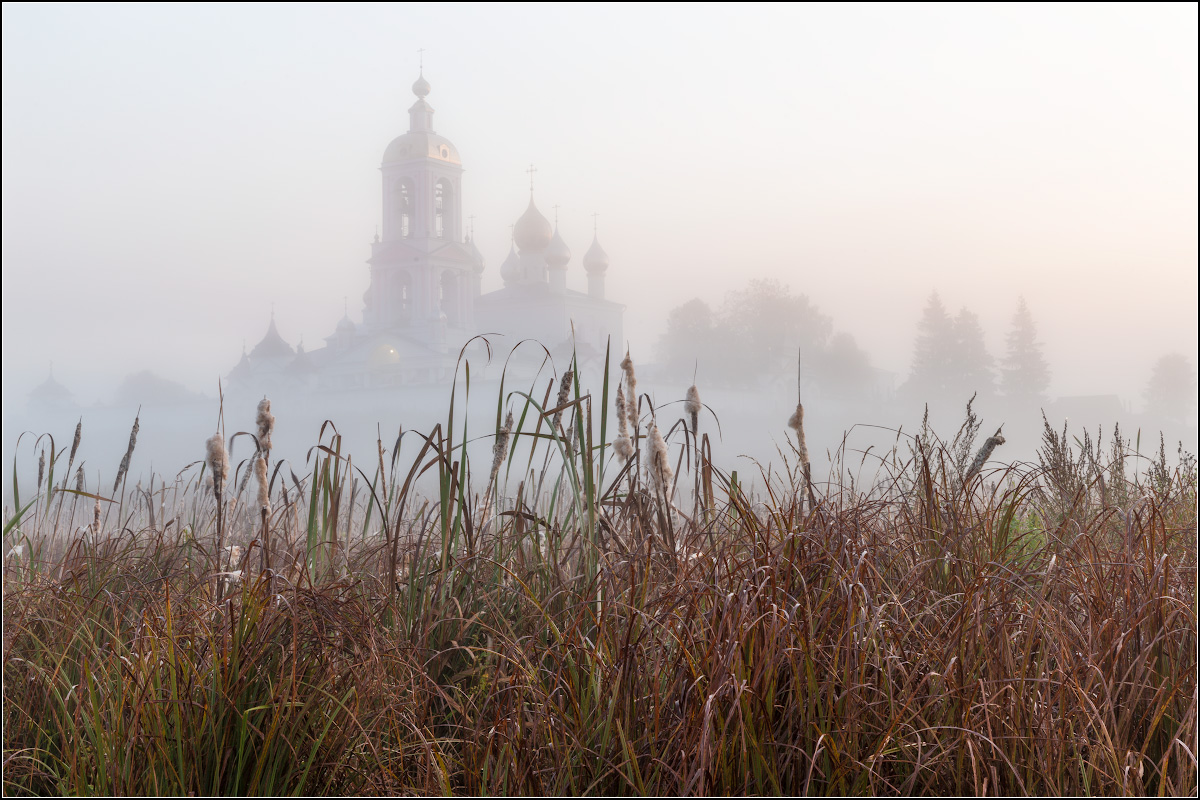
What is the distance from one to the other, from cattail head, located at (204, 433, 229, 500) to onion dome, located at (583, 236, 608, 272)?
28.1m

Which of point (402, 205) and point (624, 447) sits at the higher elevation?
point (402, 205)

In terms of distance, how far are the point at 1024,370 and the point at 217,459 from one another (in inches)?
1114

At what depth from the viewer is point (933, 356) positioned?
25891 mm

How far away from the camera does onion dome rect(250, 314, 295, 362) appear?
29.4m

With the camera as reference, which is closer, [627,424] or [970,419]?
[627,424]

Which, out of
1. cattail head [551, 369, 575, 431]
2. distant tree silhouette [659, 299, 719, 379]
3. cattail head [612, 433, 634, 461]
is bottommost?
cattail head [612, 433, 634, 461]

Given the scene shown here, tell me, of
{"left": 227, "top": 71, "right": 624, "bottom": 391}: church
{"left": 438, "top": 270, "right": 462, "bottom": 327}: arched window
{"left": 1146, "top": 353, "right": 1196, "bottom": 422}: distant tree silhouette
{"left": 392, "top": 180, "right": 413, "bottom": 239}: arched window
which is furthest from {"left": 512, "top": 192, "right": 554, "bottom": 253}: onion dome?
{"left": 1146, "top": 353, "right": 1196, "bottom": 422}: distant tree silhouette

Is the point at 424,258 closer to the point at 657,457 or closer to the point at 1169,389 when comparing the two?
the point at 1169,389

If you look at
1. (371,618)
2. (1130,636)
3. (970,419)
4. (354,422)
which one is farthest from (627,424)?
(354,422)

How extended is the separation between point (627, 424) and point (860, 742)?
111cm

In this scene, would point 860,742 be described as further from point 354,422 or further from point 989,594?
point 354,422

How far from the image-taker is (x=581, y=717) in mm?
1552

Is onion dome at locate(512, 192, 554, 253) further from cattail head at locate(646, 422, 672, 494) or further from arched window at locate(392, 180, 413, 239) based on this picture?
cattail head at locate(646, 422, 672, 494)

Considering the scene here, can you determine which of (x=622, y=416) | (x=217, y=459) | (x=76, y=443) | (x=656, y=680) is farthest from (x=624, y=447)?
(x=76, y=443)
